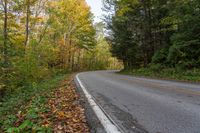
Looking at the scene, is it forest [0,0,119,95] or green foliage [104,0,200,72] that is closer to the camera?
forest [0,0,119,95]

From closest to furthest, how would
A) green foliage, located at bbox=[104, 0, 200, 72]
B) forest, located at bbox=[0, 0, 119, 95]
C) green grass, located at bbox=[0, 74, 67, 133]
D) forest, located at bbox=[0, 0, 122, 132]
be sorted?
green grass, located at bbox=[0, 74, 67, 133] → forest, located at bbox=[0, 0, 122, 132] → forest, located at bbox=[0, 0, 119, 95] → green foliage, located at bbox=[104, 0, 200, 72]

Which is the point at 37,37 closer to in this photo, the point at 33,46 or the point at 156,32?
the point at 33,46

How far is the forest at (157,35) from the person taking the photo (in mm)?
16844

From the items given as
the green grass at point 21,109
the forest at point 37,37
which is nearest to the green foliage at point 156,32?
the forest at point 37,37

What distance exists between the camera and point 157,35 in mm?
25047

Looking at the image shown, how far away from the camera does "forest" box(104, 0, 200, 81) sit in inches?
663

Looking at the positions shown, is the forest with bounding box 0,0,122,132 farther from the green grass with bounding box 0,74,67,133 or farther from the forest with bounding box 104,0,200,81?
the forest with bounding box 104,0,200,81

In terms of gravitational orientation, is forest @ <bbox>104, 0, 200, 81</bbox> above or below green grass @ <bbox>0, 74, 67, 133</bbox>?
above

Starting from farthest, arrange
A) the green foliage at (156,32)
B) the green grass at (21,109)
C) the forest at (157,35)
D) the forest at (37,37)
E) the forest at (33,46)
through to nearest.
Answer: the green foliage at (156,32) → the forest at (157,35) → the forest at (37,37) → the forest at (33,46) → the green grass at (21,109)

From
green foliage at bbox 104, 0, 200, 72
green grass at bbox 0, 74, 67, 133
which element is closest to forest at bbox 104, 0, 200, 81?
green foliage at bbox 104, 0, 200, 72

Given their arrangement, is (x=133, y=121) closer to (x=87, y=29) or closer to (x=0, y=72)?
(x=0, y=72)

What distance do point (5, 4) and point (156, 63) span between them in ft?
47.8

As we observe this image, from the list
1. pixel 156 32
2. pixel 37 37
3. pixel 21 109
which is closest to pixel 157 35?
pixel 156 32

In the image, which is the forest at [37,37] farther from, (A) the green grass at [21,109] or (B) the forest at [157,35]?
(B) the forest at [157,35]
